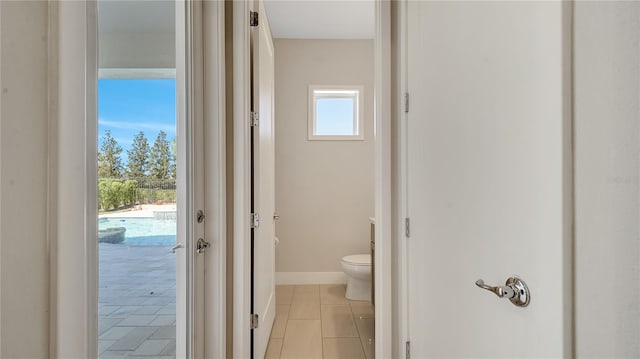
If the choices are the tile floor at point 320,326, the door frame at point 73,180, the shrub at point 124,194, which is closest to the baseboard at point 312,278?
the tile floor at point 320,326

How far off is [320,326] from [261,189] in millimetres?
1250

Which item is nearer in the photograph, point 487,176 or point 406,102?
point 487,176

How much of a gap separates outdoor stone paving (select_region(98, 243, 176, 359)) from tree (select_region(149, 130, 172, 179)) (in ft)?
0.90

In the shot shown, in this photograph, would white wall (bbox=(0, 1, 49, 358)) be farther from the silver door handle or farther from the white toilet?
the white toilet

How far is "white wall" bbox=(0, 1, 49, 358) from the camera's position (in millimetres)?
537

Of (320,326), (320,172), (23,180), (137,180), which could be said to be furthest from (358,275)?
(23,180)

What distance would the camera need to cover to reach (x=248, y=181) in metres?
1.66

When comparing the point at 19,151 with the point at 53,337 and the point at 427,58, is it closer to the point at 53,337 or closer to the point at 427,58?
the point at 53,337

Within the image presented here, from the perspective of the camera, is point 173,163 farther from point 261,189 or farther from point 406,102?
point 406,102

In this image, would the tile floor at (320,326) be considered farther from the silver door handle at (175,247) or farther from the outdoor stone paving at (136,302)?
the silver door handle at (175,247)

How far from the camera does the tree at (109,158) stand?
83cm

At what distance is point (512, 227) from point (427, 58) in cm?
82

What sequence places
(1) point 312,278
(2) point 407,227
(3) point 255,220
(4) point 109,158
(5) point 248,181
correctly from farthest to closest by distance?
(1) point 312,278
(3) point 255,220
(5) point 248,181
(2) point 407,227
(4) point 109,158
